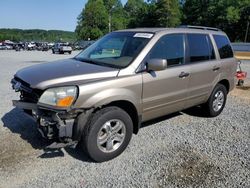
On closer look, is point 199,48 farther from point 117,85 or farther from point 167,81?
point 117,85

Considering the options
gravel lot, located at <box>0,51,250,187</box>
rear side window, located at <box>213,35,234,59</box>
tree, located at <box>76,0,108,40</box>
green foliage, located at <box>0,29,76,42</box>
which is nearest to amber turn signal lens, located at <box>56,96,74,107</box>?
gravel lot, located at <box>0,51,250,187</box>

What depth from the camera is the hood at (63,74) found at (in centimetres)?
380

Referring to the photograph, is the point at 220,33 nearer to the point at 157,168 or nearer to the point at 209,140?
the point at 209,140

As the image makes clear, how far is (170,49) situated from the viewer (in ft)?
16.0

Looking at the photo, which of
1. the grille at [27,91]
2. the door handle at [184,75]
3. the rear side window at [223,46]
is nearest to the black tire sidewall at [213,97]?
the rear side window at [223,46]

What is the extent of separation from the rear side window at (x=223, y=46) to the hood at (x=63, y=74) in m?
2.85

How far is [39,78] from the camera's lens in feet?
12.9

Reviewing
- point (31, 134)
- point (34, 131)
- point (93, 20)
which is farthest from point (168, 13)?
point (31, 134)

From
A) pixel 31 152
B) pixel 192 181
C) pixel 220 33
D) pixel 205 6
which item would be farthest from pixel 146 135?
pixel 205 6

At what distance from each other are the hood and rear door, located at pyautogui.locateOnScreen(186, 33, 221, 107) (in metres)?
1.75

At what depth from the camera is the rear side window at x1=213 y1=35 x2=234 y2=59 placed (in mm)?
6027

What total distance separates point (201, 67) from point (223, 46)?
118cm

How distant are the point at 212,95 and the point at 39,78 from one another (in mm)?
A: 3619

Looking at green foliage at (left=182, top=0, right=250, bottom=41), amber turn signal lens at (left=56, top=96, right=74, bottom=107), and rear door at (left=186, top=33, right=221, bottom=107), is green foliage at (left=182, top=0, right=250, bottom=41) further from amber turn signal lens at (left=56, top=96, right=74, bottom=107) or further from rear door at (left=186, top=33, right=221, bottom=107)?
amber turn signal lens at (left=56, top=96, right=74, bottom=107)
